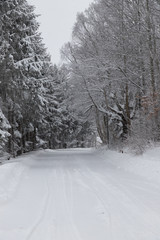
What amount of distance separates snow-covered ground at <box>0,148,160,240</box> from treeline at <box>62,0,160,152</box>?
5.61 meters

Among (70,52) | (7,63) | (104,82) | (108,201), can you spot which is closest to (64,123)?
(70,52)

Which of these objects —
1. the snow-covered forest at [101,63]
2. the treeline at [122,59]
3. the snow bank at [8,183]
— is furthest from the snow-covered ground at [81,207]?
the treeline at [122,59]

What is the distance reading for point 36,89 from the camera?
867 inches

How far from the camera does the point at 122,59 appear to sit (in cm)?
1789

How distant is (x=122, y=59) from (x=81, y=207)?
526 inches

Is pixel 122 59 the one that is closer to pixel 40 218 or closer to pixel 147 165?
pixel 147 165

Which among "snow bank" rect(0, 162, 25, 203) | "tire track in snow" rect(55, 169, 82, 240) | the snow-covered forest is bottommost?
"tire track in snow" rect(55, 169, 82, 240)

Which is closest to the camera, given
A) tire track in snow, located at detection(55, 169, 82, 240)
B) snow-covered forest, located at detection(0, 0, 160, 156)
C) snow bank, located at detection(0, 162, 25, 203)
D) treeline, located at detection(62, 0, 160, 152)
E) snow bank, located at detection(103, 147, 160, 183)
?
tire track in snow, located at detection(55, 169, 82, 240)

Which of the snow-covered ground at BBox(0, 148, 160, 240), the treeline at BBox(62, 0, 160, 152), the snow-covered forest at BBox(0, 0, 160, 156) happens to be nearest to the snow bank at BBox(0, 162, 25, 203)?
the snow-covered ground at BBox(0, 148, 160, 240)

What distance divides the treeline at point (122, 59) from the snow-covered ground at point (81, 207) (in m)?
5.61

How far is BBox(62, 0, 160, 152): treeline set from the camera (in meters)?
15.2

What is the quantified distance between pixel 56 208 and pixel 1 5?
1505 cm

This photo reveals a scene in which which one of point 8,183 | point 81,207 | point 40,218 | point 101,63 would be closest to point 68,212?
point 81,207

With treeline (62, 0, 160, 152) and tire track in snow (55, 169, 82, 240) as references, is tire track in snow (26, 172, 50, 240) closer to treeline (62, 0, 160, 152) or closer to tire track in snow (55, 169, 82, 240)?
tire track in snow (55, 169, 82, 240)
